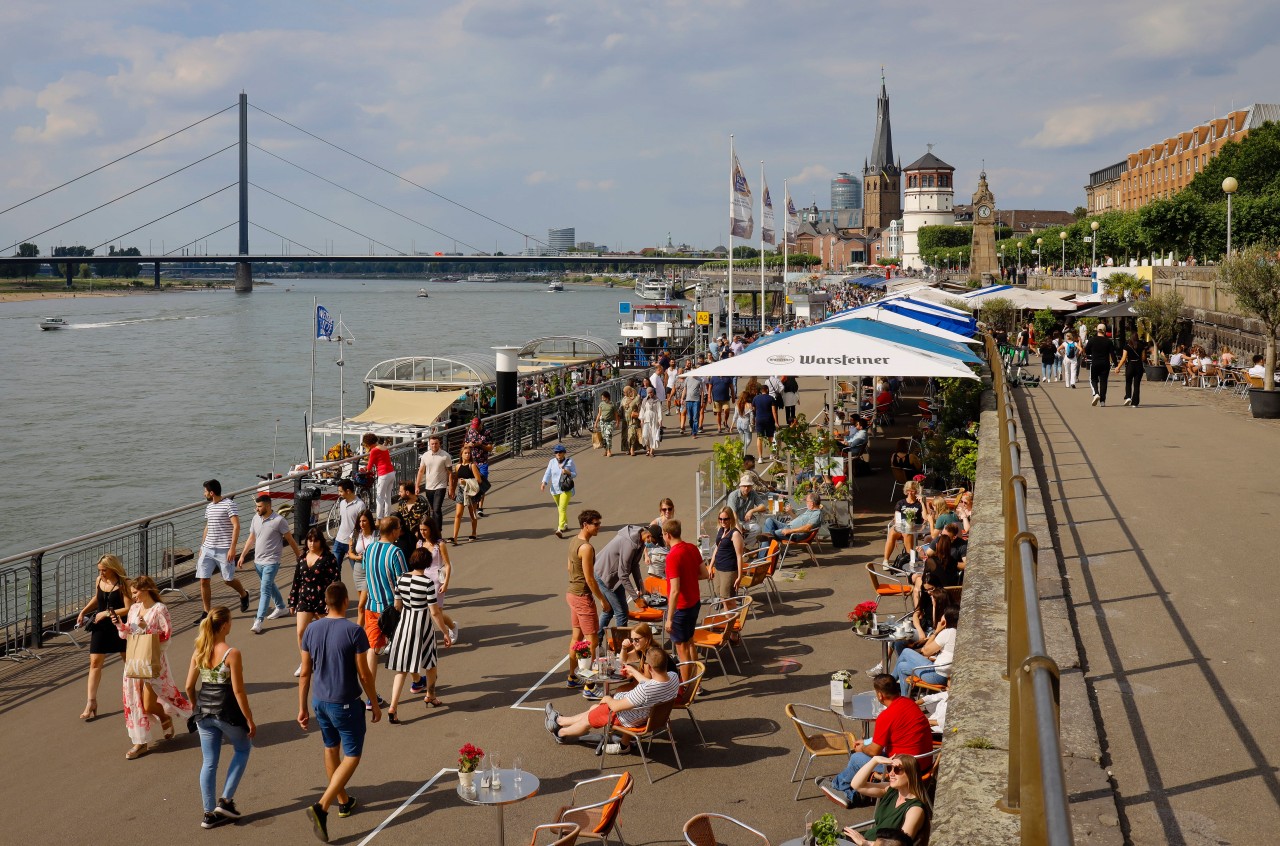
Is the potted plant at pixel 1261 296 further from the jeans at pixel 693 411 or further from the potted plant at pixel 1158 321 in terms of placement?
A: the jeans at pixel 693 411

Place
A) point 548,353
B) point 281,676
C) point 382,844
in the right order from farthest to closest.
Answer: point 548,353 → point 281,676 → point 382,844

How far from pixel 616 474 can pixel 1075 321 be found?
21.8m

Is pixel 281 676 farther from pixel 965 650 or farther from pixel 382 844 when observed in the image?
pixel 965 650

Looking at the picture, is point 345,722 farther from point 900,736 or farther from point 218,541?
point 218,541

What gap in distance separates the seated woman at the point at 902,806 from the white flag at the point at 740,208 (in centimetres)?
2104

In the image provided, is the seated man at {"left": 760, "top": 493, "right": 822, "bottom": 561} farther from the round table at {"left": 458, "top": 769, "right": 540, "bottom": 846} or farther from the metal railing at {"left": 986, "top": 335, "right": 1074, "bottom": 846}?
the metal railing at {"left": 986, "top": 335, "right": 1074, "bottom": 846}

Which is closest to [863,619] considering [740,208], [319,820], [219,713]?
[319,820]

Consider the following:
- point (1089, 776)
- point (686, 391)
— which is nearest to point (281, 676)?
point (1089, 776)

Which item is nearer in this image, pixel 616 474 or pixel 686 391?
pixel 616 474

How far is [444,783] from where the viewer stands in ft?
21.6

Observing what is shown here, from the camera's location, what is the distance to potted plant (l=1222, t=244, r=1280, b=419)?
15.5 metres

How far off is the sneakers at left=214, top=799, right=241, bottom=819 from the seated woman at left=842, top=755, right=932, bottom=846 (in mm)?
3312

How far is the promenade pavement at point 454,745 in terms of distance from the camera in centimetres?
611

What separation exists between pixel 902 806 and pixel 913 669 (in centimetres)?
193
